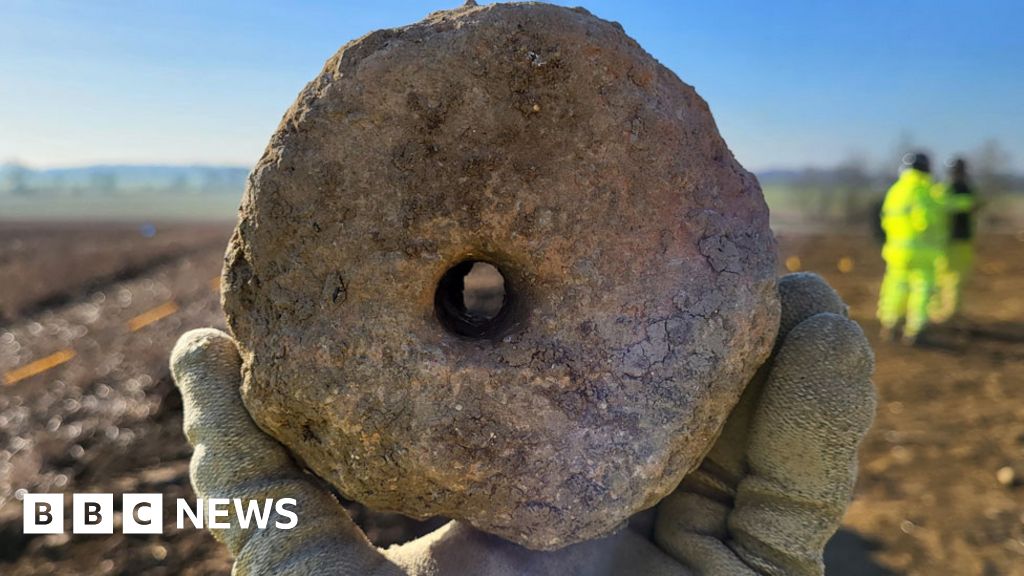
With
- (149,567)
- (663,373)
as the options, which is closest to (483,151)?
(663,373)

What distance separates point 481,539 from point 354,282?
0.81 meters

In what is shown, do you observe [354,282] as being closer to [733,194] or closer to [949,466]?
[733,194]

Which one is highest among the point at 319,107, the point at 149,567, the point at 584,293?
the point at 319,107

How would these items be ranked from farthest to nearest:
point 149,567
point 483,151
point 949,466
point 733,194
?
point 949,466, point 149,567, point 733,194, point 483,151

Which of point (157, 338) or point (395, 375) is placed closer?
point (395, 375)

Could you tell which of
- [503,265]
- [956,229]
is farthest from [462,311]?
[956,229]

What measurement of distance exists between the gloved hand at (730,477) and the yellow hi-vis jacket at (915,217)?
5.39m

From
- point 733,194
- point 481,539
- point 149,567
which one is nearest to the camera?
point 733,194

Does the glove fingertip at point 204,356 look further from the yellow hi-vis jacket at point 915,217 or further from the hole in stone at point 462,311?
the yellow hi-vis jacket at point 915,217

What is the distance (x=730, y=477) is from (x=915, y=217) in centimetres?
564

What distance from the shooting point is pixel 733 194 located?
1710mm

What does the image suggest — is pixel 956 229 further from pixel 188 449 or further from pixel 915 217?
pixel 188 449

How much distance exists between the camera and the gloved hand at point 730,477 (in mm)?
1732

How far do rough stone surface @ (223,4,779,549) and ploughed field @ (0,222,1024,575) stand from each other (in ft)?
1.60
